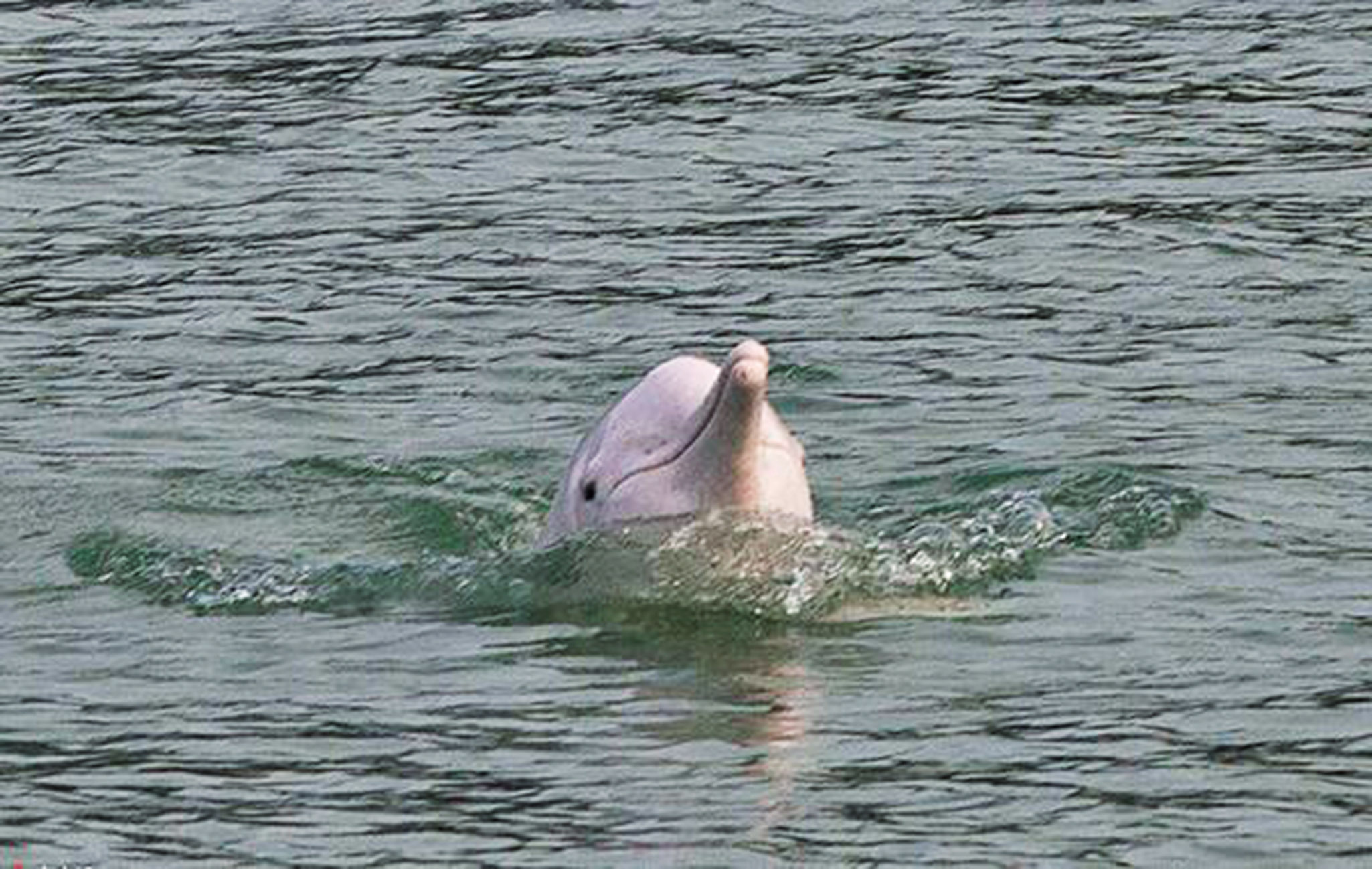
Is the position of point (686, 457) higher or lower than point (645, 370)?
higher

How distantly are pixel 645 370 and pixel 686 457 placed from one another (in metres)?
4.02

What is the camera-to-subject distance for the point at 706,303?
1647 centimetres

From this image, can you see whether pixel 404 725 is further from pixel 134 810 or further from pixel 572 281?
pixel 572 281

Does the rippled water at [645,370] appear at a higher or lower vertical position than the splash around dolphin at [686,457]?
lower

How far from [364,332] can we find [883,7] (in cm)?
635

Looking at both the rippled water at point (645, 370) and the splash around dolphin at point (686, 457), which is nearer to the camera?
the rippled water at point (645, 370)

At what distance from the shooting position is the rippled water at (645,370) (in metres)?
9.82

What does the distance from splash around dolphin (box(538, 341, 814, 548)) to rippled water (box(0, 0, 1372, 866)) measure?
0.15 meters

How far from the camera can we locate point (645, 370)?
51.1 feet

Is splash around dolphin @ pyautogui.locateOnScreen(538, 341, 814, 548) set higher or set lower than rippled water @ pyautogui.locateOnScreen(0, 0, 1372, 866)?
higher

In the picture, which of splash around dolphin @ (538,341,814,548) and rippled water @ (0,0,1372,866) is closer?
rippled water @ (0,0,1372,866)

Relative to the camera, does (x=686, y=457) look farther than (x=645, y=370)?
No

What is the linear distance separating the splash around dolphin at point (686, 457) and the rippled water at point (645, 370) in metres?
0.15

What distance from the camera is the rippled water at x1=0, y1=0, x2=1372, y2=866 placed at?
32.2ft
